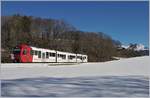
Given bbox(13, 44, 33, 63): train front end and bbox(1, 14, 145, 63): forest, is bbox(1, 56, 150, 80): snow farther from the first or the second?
bbox(1, 14, 145, 63): forest

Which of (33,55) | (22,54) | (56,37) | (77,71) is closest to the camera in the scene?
(77,71)

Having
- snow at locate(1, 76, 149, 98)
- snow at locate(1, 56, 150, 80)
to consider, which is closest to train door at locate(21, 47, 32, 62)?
snow at locate(1, 56, 150, 80)

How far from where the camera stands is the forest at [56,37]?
209ft

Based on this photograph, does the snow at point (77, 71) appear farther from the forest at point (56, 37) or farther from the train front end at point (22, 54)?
the forest at point (56, 37)

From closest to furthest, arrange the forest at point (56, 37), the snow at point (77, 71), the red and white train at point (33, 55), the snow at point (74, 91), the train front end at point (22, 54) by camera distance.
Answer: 1. the snow at point (74, 91)
2. the snow at point (77, 71)
3. the train front end at point (22, 54)
4. the red and white train at point (33, 55)
5. the forest at point (56, 37)

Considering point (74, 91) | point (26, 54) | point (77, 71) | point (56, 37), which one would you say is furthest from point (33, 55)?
point (56, 37)

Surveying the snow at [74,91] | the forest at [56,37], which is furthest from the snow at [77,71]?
the forest at [56,37]

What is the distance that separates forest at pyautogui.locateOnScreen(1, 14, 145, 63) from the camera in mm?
63688

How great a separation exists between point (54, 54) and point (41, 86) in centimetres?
3192

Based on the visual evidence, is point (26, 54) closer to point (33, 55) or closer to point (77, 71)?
point (33, 55)

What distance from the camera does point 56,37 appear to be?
228 feet

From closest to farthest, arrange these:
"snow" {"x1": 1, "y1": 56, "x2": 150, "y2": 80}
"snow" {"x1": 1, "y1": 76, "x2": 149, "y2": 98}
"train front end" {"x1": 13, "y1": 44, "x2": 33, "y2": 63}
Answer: "snow" {"x1": 1, "y1": 76, "x2": 149, "y2": 98} → "snow" {"x1": 1, "y1": 56, "x2": 150, "y2": 80} → "train front end" {"x1": 13, "y1": 44, "x2": 33, "y2": 63}

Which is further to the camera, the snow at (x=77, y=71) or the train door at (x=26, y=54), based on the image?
the train door at (x=26, y=54)

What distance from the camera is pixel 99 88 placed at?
6.10 m
